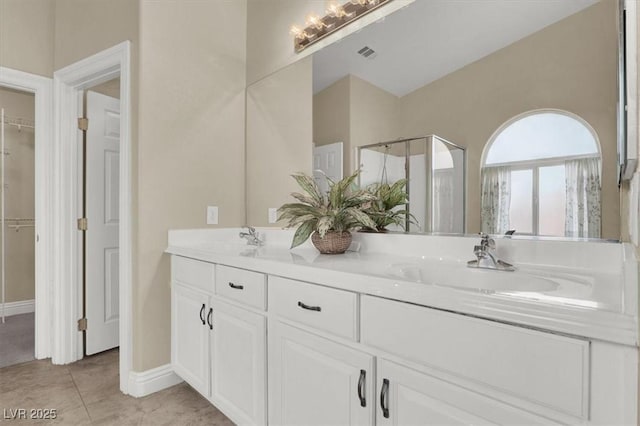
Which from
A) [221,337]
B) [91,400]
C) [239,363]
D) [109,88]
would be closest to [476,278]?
[239,363]

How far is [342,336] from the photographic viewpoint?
42.9 inches

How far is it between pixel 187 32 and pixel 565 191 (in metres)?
2.25

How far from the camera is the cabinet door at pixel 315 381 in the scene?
3.42 ft

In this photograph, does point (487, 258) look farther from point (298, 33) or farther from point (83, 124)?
point (83, 124)

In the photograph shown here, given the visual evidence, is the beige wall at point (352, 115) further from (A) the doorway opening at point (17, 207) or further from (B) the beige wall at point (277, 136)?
(A) the doorway opening at point (17, 207)

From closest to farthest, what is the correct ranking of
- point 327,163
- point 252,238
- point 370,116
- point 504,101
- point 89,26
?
point 504,101, point 370,116, point 327,163, point 252,238, point 89,26

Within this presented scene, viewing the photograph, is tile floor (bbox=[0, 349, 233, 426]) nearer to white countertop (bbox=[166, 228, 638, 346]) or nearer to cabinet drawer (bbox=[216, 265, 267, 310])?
cabinet drawer (bbox=[216, 265, 267, 310])

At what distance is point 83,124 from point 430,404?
2800 millimetres

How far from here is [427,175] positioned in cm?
156

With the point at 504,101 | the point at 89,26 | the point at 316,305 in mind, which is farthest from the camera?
the point at 89,26

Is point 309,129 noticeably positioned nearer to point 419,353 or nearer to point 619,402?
point 419,353

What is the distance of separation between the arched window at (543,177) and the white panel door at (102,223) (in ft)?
8.53

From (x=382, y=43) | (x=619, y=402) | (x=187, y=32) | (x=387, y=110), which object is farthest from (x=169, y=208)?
(x=619, y=402)

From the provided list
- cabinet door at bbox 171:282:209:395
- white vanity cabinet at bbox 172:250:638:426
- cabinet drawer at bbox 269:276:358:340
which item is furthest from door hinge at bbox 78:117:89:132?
cabinet drawer at bbox 269:276:358:340
